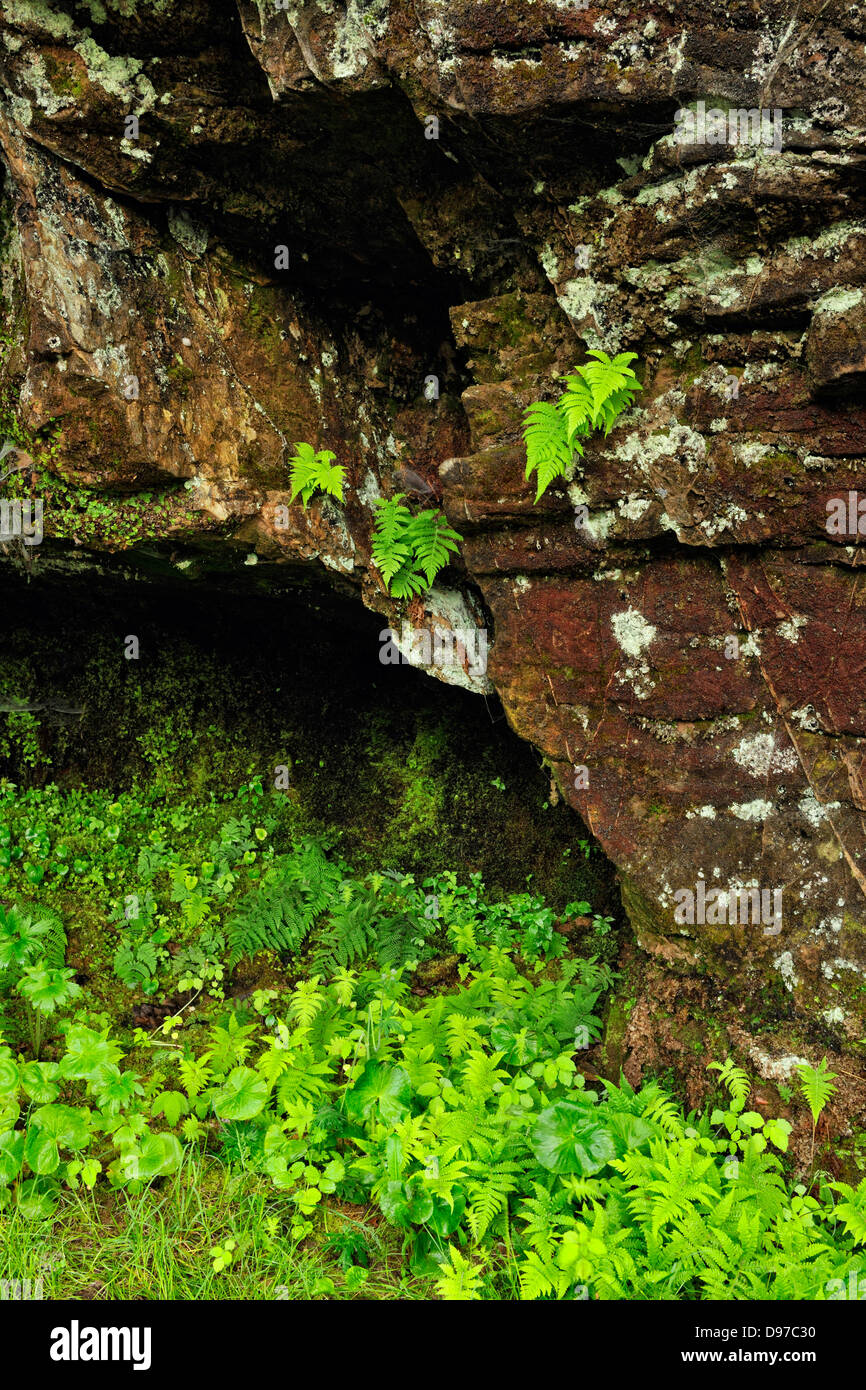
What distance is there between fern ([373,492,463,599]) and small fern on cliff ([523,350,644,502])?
955 millimetres

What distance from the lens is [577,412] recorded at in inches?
172

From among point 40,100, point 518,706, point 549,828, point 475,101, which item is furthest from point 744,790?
point 40,100

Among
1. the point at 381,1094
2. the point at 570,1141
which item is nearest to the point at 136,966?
the point at 381,1094

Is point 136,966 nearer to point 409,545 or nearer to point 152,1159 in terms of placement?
point 152,1159

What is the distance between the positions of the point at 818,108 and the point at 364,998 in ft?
17.0

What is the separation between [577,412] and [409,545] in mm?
1492

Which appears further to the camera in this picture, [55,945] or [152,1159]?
[55,945]

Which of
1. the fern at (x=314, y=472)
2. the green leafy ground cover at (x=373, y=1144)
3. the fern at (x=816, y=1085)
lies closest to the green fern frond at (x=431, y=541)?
the fern at (x=314, y=472)

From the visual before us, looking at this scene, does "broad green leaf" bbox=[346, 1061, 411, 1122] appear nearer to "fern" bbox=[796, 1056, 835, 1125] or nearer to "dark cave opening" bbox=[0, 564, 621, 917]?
"fern" bbox=[796, 1056, 835, 1125]

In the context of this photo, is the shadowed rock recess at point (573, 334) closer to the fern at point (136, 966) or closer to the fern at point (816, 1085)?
the fern at point (816, 1085)

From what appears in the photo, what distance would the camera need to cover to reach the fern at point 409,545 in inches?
213

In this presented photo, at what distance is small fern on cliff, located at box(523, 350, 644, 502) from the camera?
4371 mm

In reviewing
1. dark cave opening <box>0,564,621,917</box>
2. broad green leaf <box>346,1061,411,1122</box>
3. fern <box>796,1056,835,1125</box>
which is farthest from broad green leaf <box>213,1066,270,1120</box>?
dark cave opening <box>0,564,621,917</box>

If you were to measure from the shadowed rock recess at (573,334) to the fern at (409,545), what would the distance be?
0.86ft
